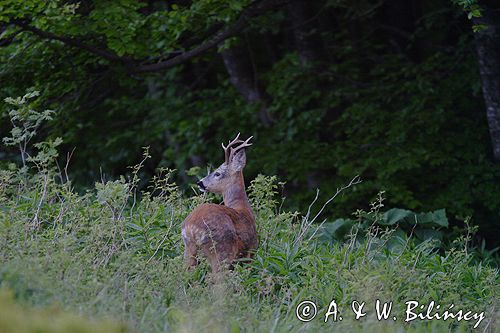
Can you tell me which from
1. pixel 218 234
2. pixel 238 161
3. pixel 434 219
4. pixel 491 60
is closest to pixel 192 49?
pixel 491 60

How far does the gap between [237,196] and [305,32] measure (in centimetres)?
627

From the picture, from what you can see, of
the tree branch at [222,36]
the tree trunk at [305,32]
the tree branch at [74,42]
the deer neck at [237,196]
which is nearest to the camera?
the deer neck at [237,196]

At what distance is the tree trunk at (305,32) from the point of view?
1417cm

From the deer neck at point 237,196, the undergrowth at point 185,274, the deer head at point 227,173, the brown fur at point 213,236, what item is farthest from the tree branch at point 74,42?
the brown fur at point 213,236

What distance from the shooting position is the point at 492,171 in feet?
40.7

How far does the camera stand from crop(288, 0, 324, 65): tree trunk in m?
14.2

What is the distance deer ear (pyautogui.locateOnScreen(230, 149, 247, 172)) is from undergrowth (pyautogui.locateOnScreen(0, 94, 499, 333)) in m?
0.46

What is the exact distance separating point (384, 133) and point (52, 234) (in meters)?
6.52

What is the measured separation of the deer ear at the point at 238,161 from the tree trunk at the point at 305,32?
5648 millimetres

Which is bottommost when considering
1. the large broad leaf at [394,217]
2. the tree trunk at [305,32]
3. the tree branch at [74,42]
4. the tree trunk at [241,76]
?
the large broad leaf at [394,217]

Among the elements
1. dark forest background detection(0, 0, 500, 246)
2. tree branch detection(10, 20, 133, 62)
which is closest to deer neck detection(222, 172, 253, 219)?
dark forest background detection(0, 0, 500, 246)

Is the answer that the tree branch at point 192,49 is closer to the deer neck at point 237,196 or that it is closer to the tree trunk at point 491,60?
the tree trunk at point 491,60

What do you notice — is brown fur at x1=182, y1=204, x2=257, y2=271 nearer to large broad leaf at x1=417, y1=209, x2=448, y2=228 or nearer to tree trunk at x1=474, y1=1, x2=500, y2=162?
large broad leaf at x1=417, y1=209, x2=448, y2=228

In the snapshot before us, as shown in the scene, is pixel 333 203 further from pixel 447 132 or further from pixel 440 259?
pixel 440 259
